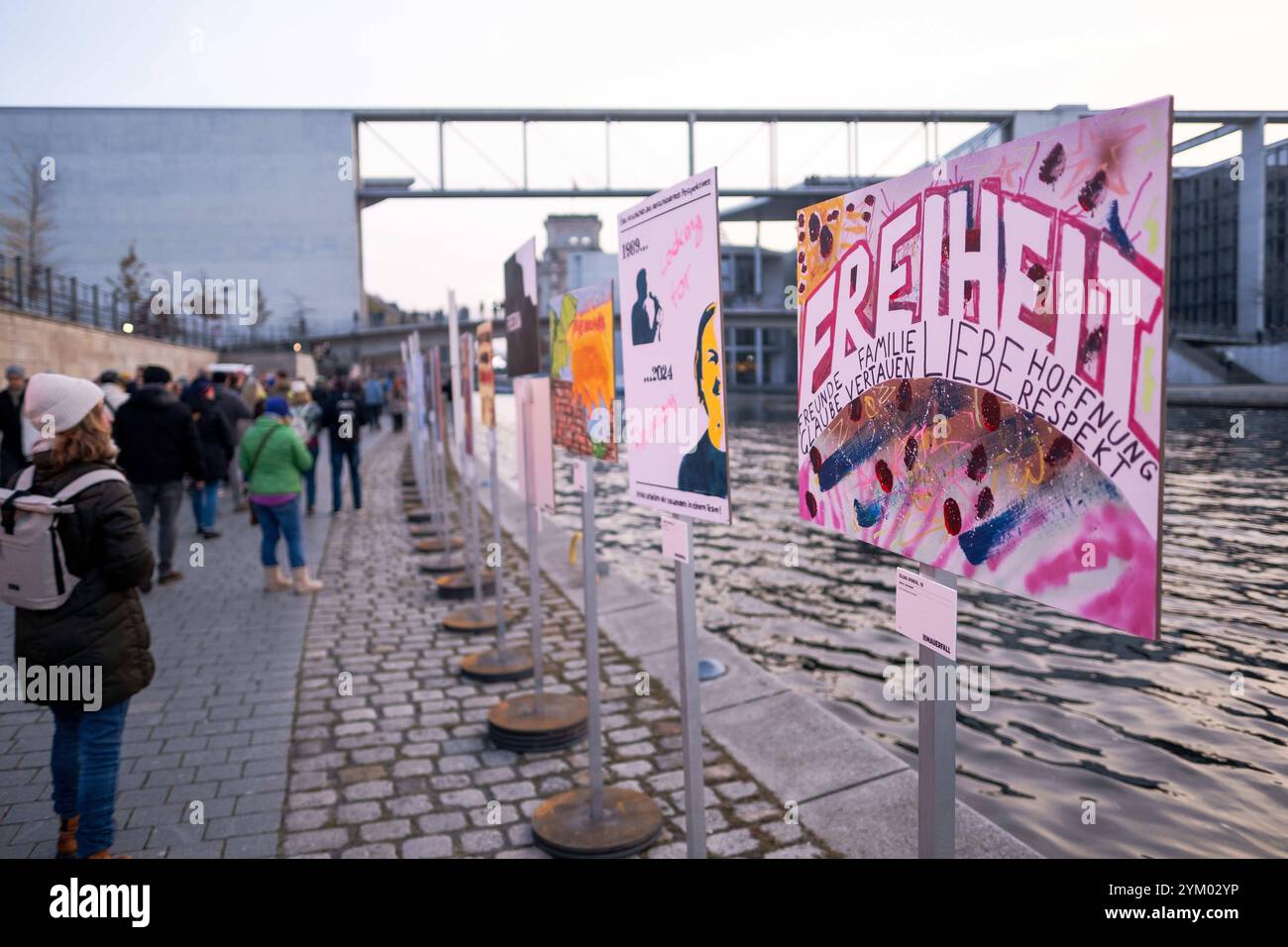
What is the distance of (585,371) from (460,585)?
17.8 ft

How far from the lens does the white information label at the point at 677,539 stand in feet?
11.8

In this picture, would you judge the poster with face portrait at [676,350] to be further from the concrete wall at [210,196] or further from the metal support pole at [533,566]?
the concrete wall at [210,196]

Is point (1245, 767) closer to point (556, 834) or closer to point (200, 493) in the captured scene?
point (556, 834)

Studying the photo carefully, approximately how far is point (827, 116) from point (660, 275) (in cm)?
6329

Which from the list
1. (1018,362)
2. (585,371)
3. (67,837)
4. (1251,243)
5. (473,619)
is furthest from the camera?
(1251,243)

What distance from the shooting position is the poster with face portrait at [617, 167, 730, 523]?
3.27 meters

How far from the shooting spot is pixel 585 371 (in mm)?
4672

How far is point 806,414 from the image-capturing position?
307cm

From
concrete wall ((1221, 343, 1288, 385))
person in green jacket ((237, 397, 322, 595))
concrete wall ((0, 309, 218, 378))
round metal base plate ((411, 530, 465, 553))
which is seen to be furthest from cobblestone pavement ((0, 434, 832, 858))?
concrete wall ((1221, 343, 1288, 385))

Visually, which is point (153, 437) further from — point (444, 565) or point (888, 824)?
point (888, 824)

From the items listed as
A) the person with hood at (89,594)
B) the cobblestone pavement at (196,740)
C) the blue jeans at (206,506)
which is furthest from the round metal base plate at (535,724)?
the blue jeans at (206,506)

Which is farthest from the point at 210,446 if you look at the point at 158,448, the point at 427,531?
the point at 427,531

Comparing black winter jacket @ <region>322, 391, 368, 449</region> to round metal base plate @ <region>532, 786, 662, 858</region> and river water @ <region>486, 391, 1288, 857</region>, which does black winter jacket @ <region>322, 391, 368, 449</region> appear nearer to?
river water @ <region>486, 391, 1288, 857</region>
